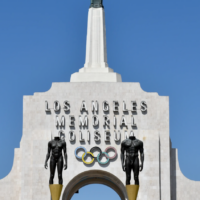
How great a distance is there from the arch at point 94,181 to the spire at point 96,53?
862 centimetres

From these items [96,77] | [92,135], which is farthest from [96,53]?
[92,135]

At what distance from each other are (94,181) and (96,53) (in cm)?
1276

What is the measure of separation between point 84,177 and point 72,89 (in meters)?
8.48

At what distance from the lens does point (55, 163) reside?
54.8 meters

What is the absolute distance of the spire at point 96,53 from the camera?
70812mm

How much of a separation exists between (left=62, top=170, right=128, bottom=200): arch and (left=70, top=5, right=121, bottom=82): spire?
28.3ft

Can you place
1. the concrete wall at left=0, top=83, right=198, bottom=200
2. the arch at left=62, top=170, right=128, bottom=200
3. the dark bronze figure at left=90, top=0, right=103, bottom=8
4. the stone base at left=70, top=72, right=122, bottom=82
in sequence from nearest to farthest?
the concrete wall at left=0, top=83, right=198, bottom=200
the arch at left=62, top=170, right=128, bottom=200
the stone base at left=70, top=72, right=122, bottom=82
the dark bronze figure at left=90, top=0, right=103, bottom=8

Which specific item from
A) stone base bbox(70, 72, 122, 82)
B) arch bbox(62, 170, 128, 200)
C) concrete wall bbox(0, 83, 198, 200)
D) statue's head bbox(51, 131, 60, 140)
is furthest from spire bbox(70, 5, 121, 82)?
arch bbox(62, 170, 128, 200)

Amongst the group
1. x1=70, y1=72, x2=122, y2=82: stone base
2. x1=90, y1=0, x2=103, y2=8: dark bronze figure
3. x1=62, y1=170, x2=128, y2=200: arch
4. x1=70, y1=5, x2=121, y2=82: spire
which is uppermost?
x1=90, y1=0, x2=103, y2=8: dark bronze figure

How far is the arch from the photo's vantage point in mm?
69125

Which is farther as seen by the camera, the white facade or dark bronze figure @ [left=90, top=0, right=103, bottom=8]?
dark bronze figure @ [left=90, top=0, right=103, bottom=8]

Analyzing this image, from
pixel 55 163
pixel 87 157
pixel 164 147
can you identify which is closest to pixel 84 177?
pixel 87 157

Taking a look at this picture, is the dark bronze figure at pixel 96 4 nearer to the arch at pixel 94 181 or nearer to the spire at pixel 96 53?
the spire at pixel 96 53

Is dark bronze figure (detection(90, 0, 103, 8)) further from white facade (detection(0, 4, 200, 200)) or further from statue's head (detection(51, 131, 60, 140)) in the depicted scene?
statue's head (detection(51, 131, 60, 140))
